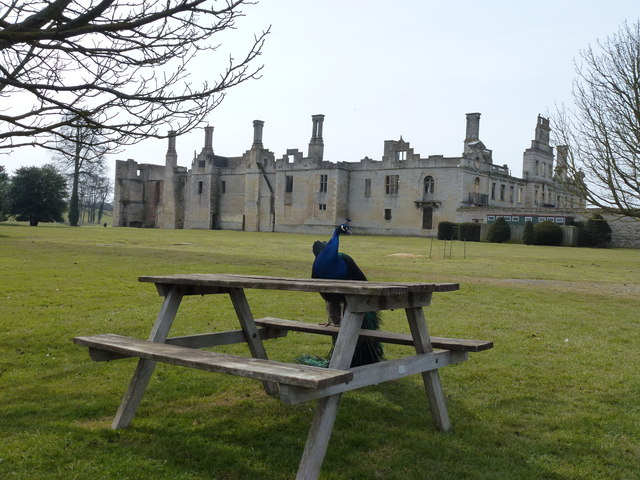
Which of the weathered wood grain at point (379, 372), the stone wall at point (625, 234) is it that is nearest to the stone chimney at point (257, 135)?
the stone wall at point (625, 234)

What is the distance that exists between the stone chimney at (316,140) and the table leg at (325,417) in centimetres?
6055

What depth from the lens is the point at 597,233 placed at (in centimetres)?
4653

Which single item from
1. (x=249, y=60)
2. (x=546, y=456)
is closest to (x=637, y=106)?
(x=249, y=60)

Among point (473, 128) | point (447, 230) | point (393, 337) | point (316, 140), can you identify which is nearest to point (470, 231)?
point (447, 230)

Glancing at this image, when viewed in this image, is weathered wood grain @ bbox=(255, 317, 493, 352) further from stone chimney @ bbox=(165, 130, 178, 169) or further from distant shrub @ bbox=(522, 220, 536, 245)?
stone chimney @ bbox=(165, 130, 178, 169)

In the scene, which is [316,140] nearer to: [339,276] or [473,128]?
[473,128]

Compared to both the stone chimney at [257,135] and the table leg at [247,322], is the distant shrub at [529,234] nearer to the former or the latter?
the stone chimney at [257,135]

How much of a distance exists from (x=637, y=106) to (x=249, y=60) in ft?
38.5

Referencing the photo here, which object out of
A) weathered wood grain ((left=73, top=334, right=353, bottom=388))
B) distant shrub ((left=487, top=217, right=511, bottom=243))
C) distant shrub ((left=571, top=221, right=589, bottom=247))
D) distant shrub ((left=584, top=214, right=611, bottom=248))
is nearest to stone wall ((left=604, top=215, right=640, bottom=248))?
distant shrub ((left=584, top=214, right=611, bottom=248))

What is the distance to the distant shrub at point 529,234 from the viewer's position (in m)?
45.8

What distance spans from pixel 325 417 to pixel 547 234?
146 ft

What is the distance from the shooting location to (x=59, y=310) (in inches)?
379

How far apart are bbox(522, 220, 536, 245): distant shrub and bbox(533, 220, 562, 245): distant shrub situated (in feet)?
0.66

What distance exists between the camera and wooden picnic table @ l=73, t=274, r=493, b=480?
11.8 feet
